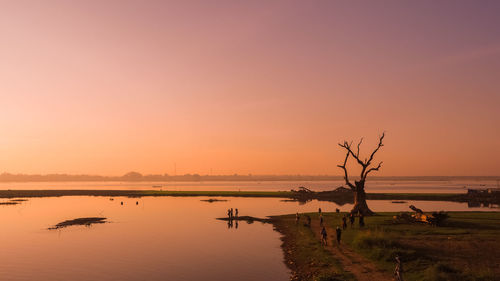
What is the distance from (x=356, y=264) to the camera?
2812cm

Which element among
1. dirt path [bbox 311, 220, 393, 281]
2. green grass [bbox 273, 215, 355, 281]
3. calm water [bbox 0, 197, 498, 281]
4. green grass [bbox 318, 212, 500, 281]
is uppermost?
green grass [bbox 318, 212, 500, 281]

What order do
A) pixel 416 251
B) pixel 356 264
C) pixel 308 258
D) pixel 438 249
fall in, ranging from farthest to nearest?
1. pixel 308 258
2. pixel 438 249
3. pixel 416 251
4. pixel 356 264

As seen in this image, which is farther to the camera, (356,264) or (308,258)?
(308,258)

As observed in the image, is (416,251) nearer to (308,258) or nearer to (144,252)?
(308,258)

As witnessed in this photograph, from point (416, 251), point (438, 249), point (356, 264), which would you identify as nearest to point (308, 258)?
point (356, 264)

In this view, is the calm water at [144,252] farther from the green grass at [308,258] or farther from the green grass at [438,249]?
the green grass at [438,249]

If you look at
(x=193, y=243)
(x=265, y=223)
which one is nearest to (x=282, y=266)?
(x=193, y=243)

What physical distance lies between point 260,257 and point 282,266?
12.6ft

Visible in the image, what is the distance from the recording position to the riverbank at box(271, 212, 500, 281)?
2425 centimetres

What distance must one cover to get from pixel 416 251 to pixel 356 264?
4948 mm

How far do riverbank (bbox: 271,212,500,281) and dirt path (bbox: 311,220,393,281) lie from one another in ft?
0.26

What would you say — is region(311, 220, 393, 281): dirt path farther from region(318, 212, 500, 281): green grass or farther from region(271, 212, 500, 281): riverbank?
region(318, 212, 500, 281): green grass

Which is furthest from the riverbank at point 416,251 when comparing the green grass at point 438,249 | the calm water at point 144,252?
the calm water at point 144,252

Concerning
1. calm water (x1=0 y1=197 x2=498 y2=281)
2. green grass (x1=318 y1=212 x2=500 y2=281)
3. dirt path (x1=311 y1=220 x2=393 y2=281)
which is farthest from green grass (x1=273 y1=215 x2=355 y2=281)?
green grass (x1=318 y1=212 x2=500 y2=281)
